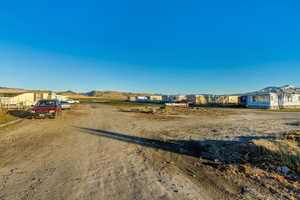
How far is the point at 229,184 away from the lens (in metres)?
3.50

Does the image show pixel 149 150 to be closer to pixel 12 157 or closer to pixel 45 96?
pixel 12 157

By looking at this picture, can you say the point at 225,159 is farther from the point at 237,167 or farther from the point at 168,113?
the point at 168,113

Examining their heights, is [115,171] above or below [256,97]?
below

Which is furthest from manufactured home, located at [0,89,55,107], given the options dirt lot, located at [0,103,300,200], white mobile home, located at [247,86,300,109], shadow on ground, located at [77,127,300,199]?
white mobile home, located at [247,86,300,109]

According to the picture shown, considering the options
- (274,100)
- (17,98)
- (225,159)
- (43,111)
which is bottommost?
(225,159)

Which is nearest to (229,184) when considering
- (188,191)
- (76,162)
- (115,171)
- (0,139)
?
(188,191)

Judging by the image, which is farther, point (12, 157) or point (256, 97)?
point (256, 97)

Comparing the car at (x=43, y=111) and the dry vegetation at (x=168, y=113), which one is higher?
the car at (x=43, y=111)

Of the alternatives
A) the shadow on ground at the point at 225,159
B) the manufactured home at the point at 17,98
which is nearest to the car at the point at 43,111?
the shadow on ground at the point at 225,159

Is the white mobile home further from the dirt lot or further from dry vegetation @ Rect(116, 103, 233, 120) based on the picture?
A: the dirt lot

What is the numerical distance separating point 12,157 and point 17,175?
170cm

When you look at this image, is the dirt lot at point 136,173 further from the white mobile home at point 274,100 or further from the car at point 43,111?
the white mobile home at point 274,100

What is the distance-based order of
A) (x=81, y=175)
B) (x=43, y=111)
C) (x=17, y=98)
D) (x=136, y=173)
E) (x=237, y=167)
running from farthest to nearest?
(x=17, y=98) < (x=43, y=111) < (x=237, y=167) < (x=136, y=173) < (x=81, y=175)

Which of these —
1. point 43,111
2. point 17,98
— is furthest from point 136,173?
point 17,98
